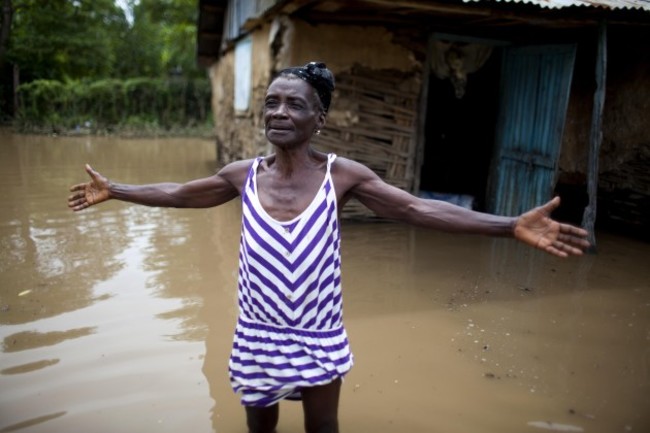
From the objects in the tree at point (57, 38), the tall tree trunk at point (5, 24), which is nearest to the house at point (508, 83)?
the tall tree trunk at point (5, 24)

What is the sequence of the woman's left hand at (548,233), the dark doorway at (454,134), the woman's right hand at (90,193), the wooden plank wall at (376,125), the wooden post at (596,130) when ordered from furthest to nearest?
the dark doorway at (454,134) → the wooden plank wall at (376,125) → the wooden post at (596,130) → the woman's right hand at (90,193) → the woman's left hand at (548,233)

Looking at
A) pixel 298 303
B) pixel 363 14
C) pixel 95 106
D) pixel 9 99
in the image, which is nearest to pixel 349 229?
pixel 363 14

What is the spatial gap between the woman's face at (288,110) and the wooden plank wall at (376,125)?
4.28m

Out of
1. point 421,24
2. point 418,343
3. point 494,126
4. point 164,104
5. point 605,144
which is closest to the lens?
point 418,343

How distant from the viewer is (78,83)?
58.9ft

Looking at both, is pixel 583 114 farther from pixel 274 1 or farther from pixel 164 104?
pixel 164 104

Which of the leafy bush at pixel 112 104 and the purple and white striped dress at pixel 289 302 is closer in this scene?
the purple and white striped dress at pixel 289 302

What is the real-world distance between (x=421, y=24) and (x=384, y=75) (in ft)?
2.24

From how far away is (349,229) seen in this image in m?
6.15

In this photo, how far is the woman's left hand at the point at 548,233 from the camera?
1782mm

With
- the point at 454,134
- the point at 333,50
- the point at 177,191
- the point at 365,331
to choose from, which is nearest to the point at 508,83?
the point at 333,50


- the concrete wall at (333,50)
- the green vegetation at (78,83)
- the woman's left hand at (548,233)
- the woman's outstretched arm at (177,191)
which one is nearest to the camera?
the woman's left hand at (548,233)

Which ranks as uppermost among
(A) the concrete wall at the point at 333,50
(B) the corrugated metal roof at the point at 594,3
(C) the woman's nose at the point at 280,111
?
(B) the corrugated metal roof at the point at 594,3

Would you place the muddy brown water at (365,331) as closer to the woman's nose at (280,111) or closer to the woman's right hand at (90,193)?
the woman's right hand at (90,193)
